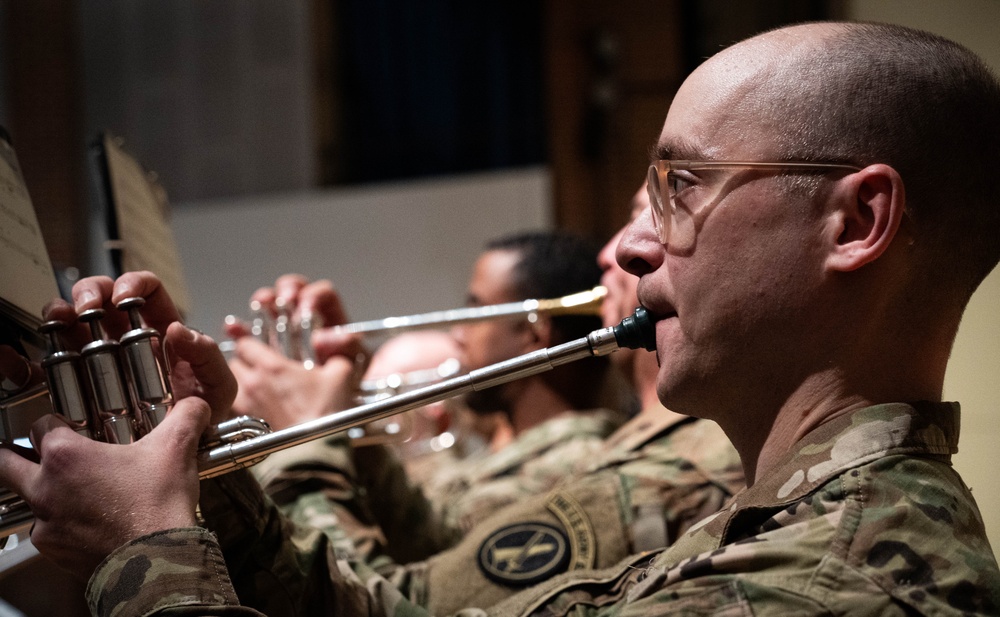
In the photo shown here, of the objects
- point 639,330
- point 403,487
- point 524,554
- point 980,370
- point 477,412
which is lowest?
point 477,412

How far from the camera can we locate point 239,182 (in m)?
5.75

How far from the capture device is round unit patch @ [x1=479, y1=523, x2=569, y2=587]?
162 centimetres

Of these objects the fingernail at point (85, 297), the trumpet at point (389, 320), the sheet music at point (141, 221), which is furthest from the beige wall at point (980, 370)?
the sheet music at point (141, 221)

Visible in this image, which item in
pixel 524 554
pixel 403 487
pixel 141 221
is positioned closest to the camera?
pixel 524 554

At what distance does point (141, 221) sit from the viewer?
1774 millimetres

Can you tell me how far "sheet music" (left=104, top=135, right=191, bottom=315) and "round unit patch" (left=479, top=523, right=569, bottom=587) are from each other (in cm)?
72

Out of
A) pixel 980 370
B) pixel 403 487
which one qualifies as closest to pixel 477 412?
pixel 403 487

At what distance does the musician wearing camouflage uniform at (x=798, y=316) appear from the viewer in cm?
97

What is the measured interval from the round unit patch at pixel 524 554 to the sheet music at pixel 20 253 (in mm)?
771

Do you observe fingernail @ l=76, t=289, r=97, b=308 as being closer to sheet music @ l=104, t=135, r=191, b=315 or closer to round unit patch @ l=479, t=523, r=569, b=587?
sheet music @ l=104, t=135, r=191, b=315

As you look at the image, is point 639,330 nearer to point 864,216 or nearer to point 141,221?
point 864,216

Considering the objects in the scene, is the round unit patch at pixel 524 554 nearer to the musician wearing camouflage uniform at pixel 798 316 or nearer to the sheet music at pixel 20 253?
the musician wearing camouflage uniform at pixel 798 316

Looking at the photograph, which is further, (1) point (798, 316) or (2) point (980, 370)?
(2) point (980, 370)

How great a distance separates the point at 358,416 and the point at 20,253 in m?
0.44
